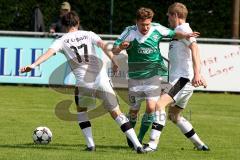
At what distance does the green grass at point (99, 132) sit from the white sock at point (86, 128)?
185mm

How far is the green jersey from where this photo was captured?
11664 mm

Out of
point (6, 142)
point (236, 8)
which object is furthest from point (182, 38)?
point (236, 8)

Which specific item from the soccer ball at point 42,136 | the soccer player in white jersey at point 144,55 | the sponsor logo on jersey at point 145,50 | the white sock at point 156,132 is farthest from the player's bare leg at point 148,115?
the soccer ball at point 42,136

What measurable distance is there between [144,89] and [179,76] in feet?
1.84

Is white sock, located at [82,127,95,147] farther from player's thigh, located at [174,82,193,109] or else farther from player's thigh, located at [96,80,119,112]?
player's thigh, located at [174,82,193,109]

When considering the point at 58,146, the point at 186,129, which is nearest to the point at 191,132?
the point at 186,129

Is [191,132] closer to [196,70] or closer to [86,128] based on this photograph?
[196,70]

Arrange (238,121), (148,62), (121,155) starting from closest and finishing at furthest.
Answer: (121,155), (148,62), (238,121)

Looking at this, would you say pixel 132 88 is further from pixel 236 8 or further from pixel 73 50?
pixel 236 8

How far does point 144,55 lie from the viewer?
38.5 feet

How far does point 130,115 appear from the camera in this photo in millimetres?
12320

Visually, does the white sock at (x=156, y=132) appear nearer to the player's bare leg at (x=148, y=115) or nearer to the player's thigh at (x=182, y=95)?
the player's bare leg at (x=148, y=115)

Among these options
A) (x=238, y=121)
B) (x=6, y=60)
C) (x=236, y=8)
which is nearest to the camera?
(x=238, y=121)

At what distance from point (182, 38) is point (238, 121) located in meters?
5.09
